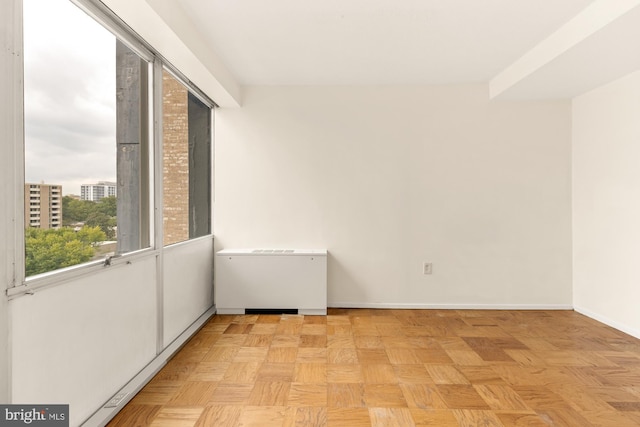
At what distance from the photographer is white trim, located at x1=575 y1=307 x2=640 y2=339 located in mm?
3576

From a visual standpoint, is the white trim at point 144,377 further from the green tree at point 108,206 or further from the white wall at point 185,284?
the green tree at point 108,206

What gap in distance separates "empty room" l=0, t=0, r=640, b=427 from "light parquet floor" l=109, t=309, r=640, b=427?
0.08 ft

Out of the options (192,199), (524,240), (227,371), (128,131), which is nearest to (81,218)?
(128,131)

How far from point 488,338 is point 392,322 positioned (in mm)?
890

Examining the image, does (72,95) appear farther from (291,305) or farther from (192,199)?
(291,305)

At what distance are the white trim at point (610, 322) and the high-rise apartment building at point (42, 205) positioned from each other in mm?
4370

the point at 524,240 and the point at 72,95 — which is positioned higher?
the point at 72,95

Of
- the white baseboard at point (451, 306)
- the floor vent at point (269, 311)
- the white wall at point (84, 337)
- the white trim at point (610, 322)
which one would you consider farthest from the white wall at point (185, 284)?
the white trim at point (610, 322)

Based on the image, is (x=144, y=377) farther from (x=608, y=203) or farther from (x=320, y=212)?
(x=608, y=203)

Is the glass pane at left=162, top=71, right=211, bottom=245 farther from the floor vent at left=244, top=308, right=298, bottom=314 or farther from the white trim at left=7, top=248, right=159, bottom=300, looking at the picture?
the floor vent at left=244, top=308, right=298, bottom=314

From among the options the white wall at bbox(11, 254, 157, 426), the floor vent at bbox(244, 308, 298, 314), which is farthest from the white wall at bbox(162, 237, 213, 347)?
the floor vent at bbox(244, 308, 298, 314)

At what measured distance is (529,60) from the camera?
358 cm

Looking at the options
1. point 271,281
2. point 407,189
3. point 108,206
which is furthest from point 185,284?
point 407,189

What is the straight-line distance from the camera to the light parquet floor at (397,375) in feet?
7.30
